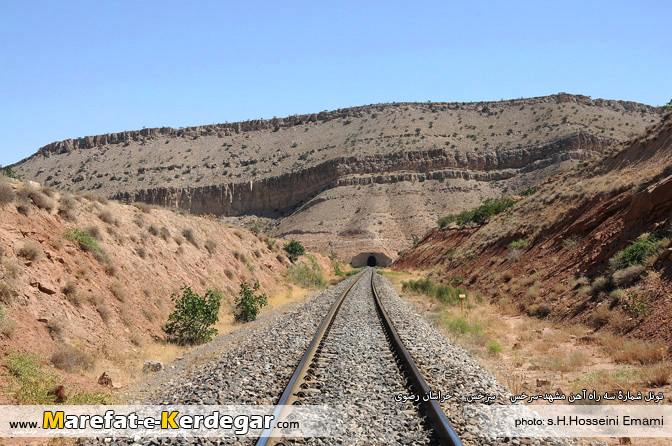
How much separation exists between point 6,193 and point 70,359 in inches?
206

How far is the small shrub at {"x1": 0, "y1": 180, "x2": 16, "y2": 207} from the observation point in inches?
440

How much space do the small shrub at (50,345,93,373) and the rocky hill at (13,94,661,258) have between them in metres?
67.8

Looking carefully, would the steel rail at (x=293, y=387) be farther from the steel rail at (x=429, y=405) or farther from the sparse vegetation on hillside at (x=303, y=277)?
the sparse vegetation on hillside at (x=303, y=277)

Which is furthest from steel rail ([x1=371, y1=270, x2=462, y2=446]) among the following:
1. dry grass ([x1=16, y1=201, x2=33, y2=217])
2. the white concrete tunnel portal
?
the white concrete tunnel portal

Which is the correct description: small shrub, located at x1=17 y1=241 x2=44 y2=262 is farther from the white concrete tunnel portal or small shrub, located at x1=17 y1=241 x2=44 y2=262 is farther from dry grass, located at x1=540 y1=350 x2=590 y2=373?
the white concrete tunnel portal

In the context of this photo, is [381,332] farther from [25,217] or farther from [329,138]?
[329,138]

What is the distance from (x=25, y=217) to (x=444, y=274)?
80.7ft

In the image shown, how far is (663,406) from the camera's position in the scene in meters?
6.25

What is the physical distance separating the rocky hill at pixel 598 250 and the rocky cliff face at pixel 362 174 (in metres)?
68.7

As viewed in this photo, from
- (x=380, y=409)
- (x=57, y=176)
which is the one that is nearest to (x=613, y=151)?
(x=380, y=409)

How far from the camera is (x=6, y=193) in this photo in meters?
11.3

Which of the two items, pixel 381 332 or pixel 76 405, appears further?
pixel 381 332

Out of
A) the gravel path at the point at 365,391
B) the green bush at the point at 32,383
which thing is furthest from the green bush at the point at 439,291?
the green bush at the point at 32,383

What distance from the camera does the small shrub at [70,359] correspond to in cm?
838
